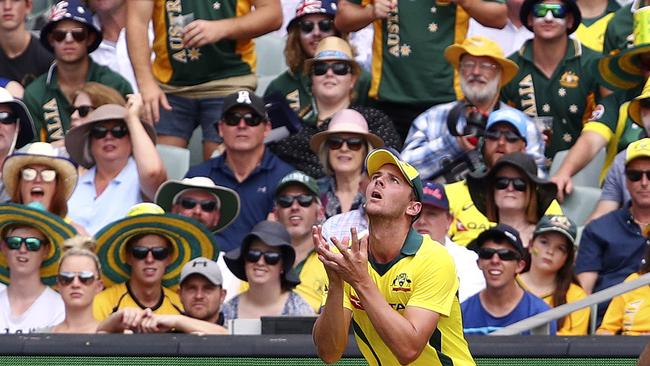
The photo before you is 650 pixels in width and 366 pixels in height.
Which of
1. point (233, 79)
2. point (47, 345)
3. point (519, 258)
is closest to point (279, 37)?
point (233, 79)

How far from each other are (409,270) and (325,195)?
3.48 meters

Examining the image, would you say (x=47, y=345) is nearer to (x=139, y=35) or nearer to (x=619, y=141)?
(x=139, y=35)

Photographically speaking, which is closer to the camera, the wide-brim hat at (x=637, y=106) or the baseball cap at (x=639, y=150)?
the baseball cap at (x=639, y=150)

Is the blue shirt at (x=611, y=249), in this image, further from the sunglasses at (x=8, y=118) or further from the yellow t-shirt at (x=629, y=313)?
the sunglasses at (x=8, y=118)

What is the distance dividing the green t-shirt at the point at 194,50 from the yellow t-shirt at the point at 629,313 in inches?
128

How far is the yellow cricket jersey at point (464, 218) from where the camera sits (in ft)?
31.4

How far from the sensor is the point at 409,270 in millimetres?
6363

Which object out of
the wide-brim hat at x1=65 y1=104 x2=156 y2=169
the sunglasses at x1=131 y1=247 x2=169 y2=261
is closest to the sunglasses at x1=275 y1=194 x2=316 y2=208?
the sunglasses at x1=131 y1=247 x2=169 y2=261

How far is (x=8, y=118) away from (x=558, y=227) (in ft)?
11.2

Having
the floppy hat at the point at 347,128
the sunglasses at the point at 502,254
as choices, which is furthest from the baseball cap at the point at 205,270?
the floppy hat at the point at 347,128

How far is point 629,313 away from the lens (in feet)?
27.8

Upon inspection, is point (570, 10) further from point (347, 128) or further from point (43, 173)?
point (43, 173)

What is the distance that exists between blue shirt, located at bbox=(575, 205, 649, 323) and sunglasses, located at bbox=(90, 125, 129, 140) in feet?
9.21

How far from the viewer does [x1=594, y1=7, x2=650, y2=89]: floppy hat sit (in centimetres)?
995
